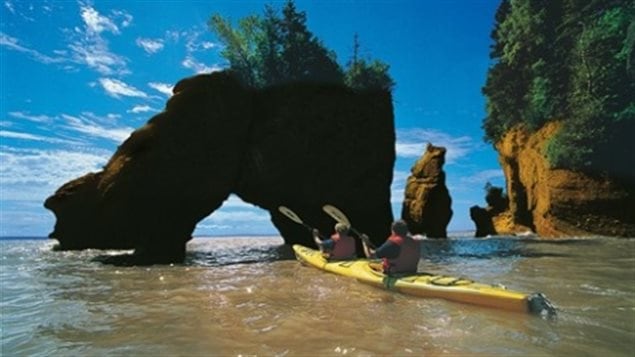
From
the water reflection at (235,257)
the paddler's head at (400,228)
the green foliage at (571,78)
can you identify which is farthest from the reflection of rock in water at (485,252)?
the green foliage at (571,78)

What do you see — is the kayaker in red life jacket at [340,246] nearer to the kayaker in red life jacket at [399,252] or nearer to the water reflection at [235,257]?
the kayaker in red life jacket at [399,252]

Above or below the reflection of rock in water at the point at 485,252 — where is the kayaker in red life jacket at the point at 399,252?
above

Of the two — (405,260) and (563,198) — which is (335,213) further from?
(563,198)

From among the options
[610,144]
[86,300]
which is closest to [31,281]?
[86,300]

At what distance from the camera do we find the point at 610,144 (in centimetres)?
2591

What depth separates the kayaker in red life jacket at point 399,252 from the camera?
8180mm

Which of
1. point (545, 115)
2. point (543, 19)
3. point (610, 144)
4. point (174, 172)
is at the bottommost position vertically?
point (174, 172)

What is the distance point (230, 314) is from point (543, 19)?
109 feet

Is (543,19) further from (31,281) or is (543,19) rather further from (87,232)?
(31,281)

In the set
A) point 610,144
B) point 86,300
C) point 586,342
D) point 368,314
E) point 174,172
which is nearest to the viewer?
point 586,342

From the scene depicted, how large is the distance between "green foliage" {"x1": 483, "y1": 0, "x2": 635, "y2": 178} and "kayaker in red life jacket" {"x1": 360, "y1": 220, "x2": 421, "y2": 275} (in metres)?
21.7

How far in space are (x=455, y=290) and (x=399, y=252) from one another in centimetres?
148

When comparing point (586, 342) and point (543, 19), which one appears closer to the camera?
point (586, 342)

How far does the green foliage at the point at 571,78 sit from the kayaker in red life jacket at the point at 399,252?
71.3ft
